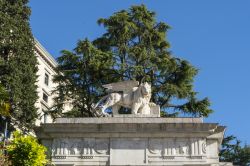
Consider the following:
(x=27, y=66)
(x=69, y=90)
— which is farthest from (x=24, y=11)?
(x=69, y=90)

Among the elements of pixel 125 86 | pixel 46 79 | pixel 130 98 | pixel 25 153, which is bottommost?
pixel 25 153

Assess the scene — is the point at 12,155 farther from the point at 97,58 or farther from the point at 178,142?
the point at 97,58

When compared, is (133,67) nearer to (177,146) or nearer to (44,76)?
(177,146)

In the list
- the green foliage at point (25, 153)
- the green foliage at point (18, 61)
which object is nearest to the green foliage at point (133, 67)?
the green foliage at point (18, 61)

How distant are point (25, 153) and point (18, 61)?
17513 mm

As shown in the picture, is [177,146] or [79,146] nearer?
[177,146]

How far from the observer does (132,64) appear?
34875mm

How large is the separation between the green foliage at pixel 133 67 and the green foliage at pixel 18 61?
2019mm

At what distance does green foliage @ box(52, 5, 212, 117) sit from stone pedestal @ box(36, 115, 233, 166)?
11.2m

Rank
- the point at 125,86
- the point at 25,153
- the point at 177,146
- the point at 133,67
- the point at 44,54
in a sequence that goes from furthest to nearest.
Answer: the point at 44,54 < the point at 133,67 < the point at 125,86 < the point at 177,146 < the point at 25,153

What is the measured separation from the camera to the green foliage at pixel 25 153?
17656 millimetres

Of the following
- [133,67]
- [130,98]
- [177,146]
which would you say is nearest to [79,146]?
[130,98]

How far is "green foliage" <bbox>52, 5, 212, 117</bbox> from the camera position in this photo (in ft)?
110

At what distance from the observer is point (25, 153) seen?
1777 cm
